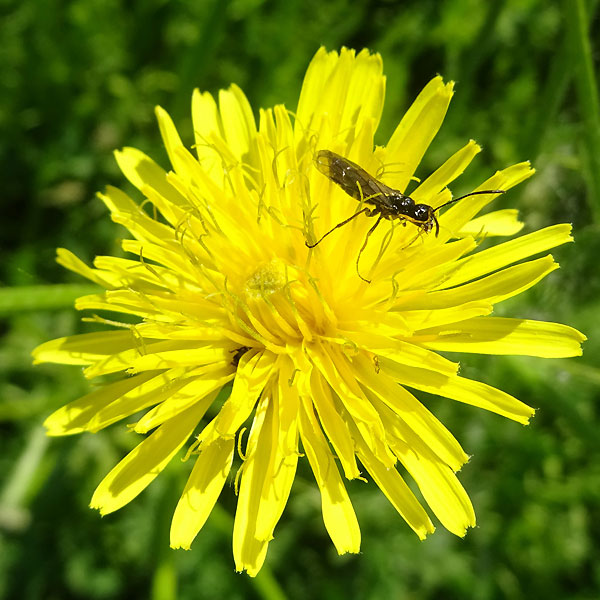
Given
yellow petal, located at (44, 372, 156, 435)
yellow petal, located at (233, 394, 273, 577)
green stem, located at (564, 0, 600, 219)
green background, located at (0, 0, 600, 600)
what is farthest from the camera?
green background, located at (0, 0, 600, 600)

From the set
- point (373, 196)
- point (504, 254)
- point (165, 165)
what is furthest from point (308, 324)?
point (165, 165)

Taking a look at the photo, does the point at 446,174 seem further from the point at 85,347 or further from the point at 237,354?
the point at 85,347

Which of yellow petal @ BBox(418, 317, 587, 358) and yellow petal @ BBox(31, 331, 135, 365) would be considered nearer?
yellow petal @ BBox(418, 317, 587, 358)

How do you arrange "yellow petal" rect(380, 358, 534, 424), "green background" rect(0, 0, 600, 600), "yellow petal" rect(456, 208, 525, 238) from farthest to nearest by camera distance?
1. "green background" rect(0, 0, 600, 600)
2. "yellow petal" rect(456, 208, 525, 238)
3. "yellow petal" rect(380, 358, 534, 424)

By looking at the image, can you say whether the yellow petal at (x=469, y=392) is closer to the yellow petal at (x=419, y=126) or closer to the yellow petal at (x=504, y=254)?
the yellow petal at (x=504, y=254)

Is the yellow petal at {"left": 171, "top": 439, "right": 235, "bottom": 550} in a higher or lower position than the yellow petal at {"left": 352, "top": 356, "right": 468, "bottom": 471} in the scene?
higher

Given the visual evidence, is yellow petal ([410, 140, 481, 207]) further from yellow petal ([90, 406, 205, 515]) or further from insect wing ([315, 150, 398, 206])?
yellow petal ([90, 406, 205, 515])

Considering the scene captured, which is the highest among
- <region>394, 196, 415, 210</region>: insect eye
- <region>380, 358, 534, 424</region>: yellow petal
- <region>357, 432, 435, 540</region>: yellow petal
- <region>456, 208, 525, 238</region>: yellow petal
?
<region>394, 196, 415, 210</region>: insect eye

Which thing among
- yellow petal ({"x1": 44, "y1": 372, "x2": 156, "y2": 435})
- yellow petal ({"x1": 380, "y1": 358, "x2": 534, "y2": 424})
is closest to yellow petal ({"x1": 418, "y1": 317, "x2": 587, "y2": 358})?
yellow petal ({"x1": 380, "y1": 358, "x2": 534, "y2": 424})

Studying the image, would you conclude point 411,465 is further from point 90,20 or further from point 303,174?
point 90,20
